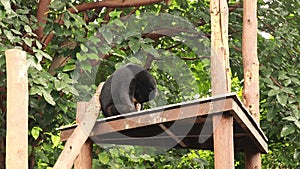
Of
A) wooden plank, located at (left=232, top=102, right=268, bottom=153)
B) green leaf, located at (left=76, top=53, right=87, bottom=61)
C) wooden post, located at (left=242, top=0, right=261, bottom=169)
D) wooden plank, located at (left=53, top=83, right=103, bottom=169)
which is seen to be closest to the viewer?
wooden plank, located at (left=232, top=102, right=268, bottom=153)

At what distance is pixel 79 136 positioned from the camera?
4090 millimetres

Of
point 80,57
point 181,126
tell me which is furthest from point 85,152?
point 80,57

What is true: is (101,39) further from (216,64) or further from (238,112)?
(238,112)

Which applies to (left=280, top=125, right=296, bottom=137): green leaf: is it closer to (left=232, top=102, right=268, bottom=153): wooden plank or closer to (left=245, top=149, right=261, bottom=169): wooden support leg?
(left=245, top=149, right=261, bottom=169): wooden support leg

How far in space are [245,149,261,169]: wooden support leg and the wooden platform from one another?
0.24ft

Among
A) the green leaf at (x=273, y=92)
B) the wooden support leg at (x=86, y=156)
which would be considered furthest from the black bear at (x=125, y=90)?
the green leaf at (x=273, y=92)

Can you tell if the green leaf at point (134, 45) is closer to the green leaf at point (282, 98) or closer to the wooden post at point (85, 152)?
the green leaf at point (282, 98)

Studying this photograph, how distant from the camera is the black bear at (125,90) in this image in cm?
462

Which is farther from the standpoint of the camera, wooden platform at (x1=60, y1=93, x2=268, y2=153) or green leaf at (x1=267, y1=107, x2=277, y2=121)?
green leaf at (x1=267, y1=107, x2=277, y2=121)

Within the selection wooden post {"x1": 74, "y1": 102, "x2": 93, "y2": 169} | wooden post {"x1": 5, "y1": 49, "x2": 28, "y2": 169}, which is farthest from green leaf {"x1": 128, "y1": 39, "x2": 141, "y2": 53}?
wooden post {"x1": 5, "y1": 49, "x2": 28, "y2": 169}

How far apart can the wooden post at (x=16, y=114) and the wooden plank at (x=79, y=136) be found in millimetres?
429

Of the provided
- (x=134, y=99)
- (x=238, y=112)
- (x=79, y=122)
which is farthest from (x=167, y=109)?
(x=134, y=99)

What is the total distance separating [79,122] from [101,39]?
2.07 metres

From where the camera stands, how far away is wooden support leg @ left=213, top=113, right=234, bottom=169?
11.6ft
